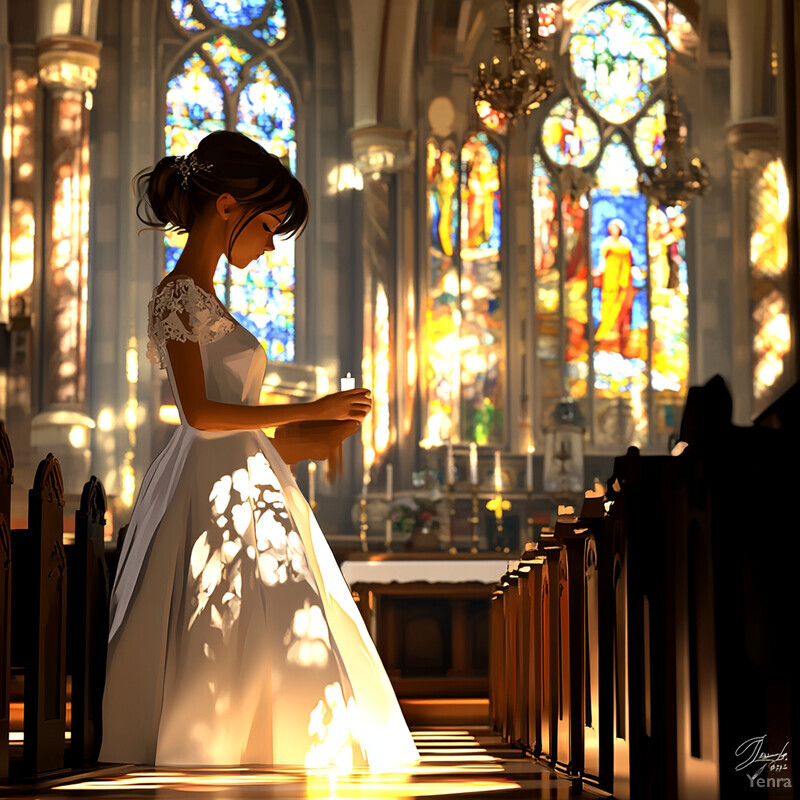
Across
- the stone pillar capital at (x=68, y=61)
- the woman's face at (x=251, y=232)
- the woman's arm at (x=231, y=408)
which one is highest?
the stone pillar capital at (x=68, y=61)

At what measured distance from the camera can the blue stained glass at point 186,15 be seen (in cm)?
1296

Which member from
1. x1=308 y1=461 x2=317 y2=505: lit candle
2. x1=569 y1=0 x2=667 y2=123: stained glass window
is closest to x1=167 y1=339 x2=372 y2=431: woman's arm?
x1=308 y1=461 x2=317 y2=505: lit candle

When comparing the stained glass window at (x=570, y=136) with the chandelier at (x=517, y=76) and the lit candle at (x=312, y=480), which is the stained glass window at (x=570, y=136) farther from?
the chandelier at (x=517, y=76)

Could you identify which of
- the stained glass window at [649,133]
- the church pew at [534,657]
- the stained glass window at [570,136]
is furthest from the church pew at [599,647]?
the stained glass window at [649,133]

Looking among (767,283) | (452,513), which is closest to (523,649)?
(452,513)

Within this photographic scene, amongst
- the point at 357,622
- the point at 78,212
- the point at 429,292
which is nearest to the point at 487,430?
the point at 429,292

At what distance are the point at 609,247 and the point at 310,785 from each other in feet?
36.7

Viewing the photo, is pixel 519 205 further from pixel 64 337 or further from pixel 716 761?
pixel 716 761

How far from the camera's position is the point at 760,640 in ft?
7.29

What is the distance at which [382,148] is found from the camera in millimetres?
12156

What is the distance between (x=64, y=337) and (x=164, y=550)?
26.1ft

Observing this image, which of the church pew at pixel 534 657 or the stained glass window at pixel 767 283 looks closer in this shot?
the church pew at pixel 534 657

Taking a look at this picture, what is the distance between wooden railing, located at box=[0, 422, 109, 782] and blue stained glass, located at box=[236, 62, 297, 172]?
9.71 m

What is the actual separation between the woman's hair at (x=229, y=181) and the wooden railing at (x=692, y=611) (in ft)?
3.86
